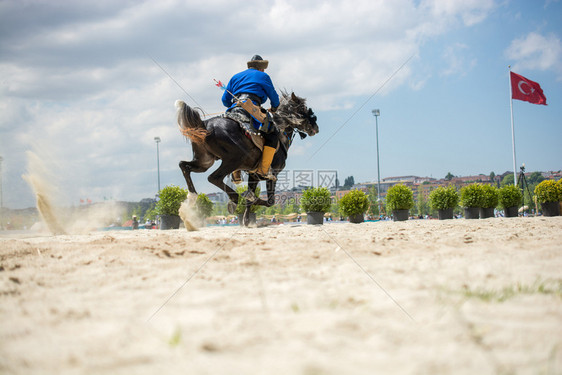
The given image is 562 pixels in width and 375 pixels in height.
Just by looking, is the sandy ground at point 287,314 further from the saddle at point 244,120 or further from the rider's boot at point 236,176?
the rider's boot at point 236,176

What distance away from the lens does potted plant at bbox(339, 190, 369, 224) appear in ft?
39.8

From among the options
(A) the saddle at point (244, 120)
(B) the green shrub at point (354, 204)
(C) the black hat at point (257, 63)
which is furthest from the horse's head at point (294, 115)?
(B) the green shrub at point (354, 204)

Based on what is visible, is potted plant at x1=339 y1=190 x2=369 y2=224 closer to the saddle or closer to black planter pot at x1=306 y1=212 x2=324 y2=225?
black planter pot at x1=306 y1=212 x2=324 y2=225

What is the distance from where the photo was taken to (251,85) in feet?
23.9

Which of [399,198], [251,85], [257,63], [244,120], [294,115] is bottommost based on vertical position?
[399,198]

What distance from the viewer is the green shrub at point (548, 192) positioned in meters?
12.3

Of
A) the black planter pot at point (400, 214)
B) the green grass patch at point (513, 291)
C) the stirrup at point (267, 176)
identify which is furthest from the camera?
the black planter pot at point (400, 214)

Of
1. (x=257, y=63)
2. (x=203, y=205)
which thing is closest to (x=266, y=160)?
(x=257, y=63)

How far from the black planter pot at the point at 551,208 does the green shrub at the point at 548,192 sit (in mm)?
136

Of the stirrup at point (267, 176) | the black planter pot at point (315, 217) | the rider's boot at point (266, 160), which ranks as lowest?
the black planter pot at point (315, 217)

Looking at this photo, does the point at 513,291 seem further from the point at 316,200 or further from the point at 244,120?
the point at 316,200

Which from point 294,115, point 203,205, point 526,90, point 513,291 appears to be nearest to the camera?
point 513,291

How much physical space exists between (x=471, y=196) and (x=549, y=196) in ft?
7.54

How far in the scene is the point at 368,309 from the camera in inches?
76.4
